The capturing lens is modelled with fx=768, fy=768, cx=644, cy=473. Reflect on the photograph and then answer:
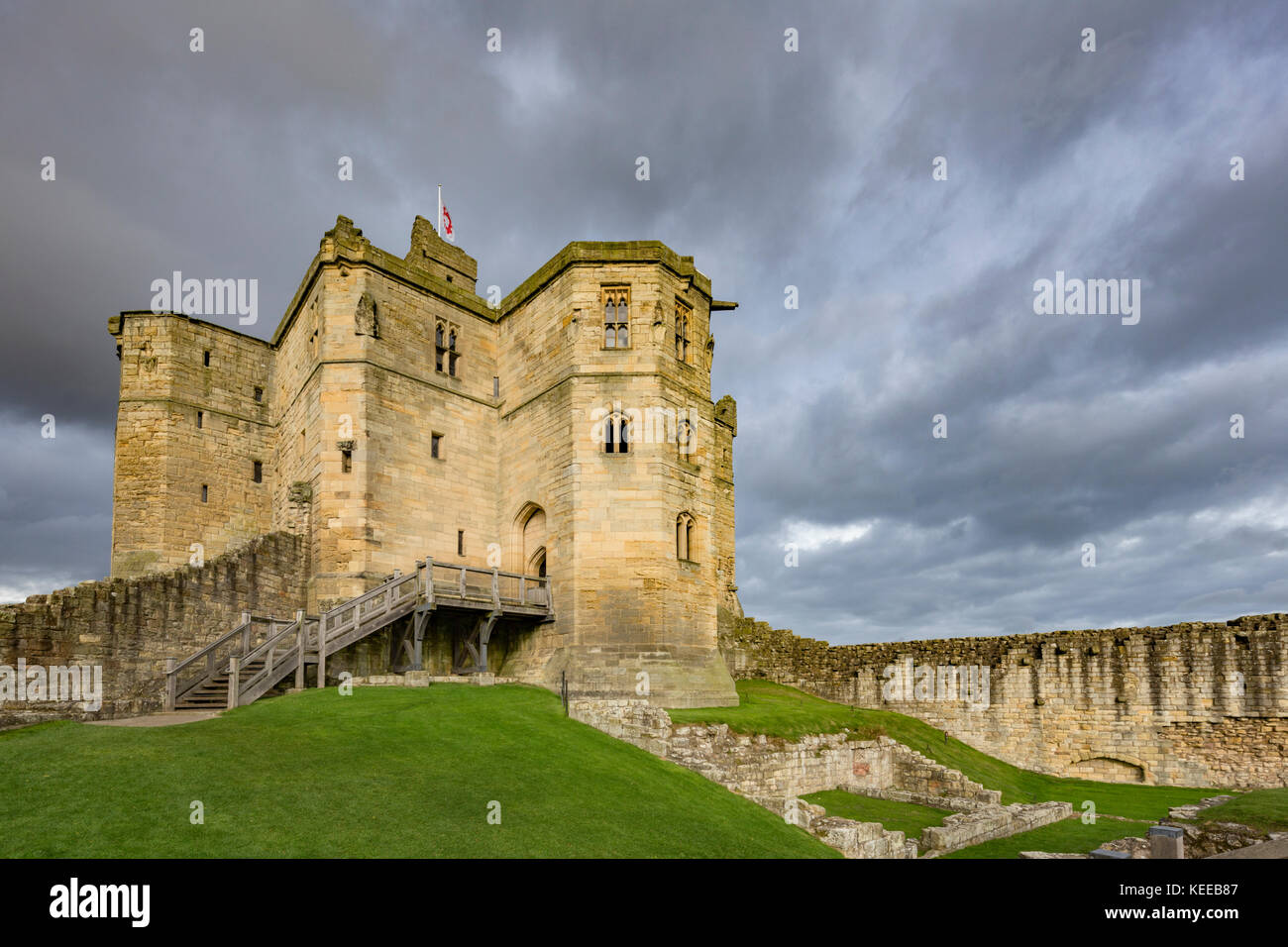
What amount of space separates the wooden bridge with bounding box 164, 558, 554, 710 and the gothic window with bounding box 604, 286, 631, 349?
805 centimetres

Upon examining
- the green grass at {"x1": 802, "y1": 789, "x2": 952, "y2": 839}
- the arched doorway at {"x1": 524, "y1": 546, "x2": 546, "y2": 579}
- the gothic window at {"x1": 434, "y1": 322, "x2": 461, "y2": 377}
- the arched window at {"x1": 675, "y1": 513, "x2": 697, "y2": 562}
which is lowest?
the green grass at {"x1": 802, "y1": 789, "x2": 952, "y2": 839}

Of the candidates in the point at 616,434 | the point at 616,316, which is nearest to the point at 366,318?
the point at 616,316

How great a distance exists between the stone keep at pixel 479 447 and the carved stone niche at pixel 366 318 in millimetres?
Result: 54

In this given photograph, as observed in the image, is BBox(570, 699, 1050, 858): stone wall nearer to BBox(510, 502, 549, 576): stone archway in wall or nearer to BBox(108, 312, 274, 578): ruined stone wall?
BBox(510, 502, 549, 576): stone archway in wall

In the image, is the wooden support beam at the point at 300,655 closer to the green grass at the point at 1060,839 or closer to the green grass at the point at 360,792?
the green grass at the point at 360,792

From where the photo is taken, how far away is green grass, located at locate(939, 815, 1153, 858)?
45.2ft

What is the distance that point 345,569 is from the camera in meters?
23.4

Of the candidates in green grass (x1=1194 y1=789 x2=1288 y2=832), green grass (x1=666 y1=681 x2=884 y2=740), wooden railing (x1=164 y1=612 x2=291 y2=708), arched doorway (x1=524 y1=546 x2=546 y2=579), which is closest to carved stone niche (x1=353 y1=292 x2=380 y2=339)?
arched doorway (x1=524 y1=546 x2=546 y2=579)

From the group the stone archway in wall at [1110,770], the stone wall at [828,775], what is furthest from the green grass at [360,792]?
the stone archway in wall at [1110,770]

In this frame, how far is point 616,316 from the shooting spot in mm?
25188

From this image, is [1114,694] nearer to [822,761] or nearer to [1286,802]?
[1286,802]

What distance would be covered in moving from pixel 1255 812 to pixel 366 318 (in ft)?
85.2
